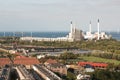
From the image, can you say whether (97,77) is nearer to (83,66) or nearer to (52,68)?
(52,68)

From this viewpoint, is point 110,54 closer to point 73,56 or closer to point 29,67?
point 73,56

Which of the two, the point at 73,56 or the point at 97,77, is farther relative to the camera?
the point at 73,56

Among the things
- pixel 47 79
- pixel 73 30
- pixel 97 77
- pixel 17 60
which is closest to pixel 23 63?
pixel 17 60

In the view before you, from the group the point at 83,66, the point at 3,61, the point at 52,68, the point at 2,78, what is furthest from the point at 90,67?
the point at 2,78

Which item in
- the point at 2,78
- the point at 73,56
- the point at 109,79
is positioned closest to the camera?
the point at 2,78

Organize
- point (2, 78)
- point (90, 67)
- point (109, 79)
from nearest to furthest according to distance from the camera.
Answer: point (2, 78)
point (109, 79)
point (90, 67)

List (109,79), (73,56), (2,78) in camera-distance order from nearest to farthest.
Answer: (2,78) → (109,79) → (73,56)

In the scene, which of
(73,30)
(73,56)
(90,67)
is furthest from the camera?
(73,30)

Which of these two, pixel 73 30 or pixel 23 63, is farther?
pixel 73 30
